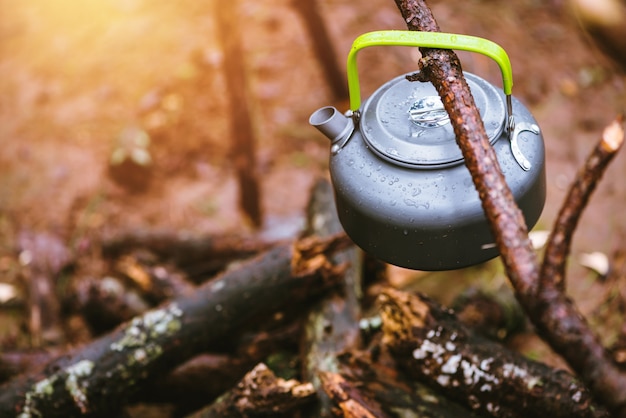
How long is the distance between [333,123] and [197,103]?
2.77m

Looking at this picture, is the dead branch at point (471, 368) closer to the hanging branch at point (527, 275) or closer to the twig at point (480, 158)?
the hanging branch at point (527, 275)

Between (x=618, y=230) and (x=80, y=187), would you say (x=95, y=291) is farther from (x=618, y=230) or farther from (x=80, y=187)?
→ (x=618, y=230)

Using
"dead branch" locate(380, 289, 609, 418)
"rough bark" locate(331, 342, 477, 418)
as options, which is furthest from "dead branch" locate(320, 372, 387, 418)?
"dead branch" locate(380, 289, 609, 418)

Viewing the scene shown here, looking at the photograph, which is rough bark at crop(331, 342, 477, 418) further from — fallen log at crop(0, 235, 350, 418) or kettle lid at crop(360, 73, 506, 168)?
kettle lid at crop(360, 73, 506, 168)

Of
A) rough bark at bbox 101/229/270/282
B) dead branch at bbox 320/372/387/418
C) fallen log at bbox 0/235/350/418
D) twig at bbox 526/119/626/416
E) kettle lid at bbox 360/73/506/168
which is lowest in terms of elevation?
rough bark at bbox 101/229/270/282

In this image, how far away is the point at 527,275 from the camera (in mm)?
1069

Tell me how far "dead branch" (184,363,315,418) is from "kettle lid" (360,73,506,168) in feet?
3.10

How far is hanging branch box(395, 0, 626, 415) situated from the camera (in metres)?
1.04

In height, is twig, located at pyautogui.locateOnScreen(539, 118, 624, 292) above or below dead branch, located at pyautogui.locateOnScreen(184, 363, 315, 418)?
above

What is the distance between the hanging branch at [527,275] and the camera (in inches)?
40.9

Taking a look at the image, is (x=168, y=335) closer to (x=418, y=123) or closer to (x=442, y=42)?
(x=418, y=123)

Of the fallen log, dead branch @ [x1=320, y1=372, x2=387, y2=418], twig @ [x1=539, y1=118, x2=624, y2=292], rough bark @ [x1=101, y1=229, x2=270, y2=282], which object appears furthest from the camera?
rough bark @ [x1=101, y1=229, x2=270, y2=282]

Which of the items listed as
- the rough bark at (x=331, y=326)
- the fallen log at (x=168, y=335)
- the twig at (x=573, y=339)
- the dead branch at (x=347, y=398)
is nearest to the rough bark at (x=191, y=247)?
the rough bark at (x=331, y=326)

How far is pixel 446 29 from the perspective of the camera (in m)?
4.18
